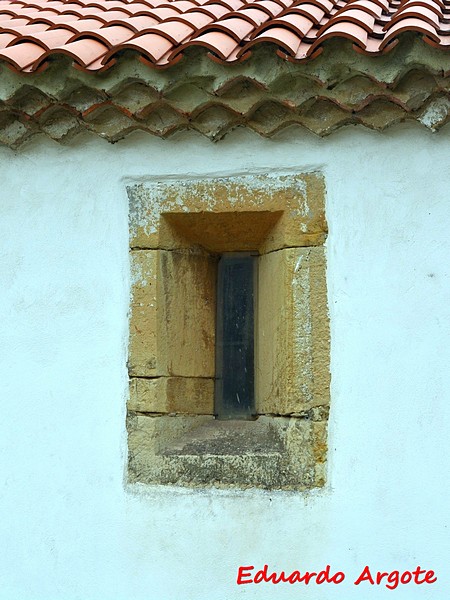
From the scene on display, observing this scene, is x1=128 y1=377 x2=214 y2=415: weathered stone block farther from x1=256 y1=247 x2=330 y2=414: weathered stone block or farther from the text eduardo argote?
the text eduardo argote

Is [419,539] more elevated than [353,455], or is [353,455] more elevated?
[353,455]

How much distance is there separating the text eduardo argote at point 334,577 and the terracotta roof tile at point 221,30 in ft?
6.71

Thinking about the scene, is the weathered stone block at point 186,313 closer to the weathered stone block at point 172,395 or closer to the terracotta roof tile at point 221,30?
the weathered stone block at point 172,395

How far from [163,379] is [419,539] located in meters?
1.27

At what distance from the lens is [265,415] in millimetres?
4441

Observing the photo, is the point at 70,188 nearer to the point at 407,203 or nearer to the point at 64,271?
the point at 64,271

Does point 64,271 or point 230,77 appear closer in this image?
point 230,77

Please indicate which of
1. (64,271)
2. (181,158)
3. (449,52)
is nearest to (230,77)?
(181,158)

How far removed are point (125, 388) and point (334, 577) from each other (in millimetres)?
1178

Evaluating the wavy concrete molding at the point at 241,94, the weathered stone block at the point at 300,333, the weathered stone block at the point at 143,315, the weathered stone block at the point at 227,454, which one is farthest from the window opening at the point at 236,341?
the wavy concrete molding at the point at 241,94

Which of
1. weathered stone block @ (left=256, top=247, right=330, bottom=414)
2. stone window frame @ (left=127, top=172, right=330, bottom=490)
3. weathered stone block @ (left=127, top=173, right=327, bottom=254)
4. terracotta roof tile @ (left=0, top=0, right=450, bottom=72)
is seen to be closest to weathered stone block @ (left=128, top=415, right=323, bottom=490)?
stone window frame @ (left=127, top=172, right=330, bottom=490)

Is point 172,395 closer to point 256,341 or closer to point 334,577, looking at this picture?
point 256,341

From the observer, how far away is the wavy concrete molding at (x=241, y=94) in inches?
153

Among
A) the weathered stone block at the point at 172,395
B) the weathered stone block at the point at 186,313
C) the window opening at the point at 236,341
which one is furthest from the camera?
the window opening at the point at 236,341
